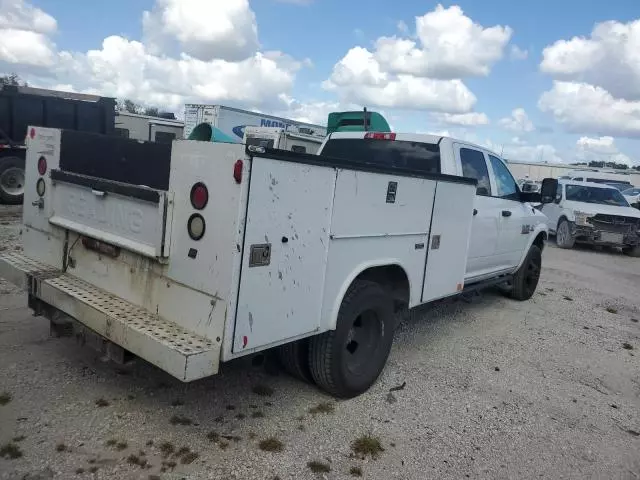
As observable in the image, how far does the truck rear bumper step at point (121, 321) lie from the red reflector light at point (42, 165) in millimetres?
703

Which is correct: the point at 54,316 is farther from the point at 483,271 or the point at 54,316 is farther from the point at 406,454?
the point at 483,271

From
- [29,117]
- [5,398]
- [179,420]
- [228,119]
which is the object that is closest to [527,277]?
[179,420]

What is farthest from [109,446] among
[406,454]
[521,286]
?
[521,286]

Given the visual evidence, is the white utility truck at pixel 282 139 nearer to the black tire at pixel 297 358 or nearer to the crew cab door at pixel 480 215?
the crew cab door at pixel 480 215

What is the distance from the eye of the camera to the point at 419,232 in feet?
14.6

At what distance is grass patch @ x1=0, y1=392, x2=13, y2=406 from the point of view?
3.61 metres

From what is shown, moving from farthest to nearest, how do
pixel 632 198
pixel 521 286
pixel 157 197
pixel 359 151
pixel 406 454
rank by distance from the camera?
pixel 632 198 → pixel 521 286 → pixel 359 151 → pixel 406 454 → pixel 157 197

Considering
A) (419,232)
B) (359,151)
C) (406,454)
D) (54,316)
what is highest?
(359,151)

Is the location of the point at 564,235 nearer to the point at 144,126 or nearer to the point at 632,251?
the point at 632,251

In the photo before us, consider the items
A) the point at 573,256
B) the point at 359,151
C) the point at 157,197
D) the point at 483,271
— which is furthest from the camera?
the point at 573,256

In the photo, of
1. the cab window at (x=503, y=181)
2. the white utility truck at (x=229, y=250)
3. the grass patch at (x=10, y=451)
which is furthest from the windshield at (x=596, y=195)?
the grass patch at (x=10, y=451)

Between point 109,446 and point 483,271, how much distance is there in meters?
4.51

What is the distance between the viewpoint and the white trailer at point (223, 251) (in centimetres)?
296

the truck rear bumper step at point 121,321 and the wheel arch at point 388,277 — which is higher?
the wheel arch at point 388,277
